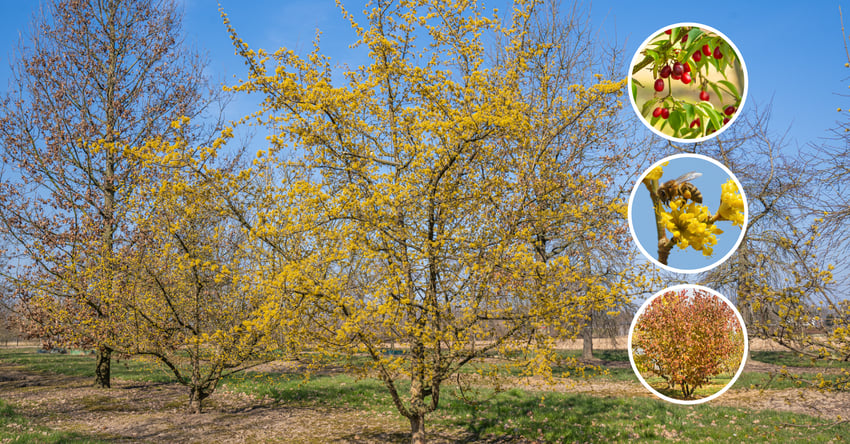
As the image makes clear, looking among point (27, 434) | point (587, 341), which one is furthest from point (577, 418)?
point (587, 341)

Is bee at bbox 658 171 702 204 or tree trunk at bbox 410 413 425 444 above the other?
bee at bbox 658 171 702 204

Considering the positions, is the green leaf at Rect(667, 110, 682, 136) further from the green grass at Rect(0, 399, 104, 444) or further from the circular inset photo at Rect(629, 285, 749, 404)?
the green grass at Rect(0, 399, 104, 444)

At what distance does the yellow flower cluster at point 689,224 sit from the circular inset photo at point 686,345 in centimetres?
222

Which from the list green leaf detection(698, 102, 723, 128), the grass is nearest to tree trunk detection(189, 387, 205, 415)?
the grass

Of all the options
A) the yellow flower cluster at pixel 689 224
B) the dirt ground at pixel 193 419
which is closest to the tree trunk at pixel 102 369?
the dirt ground at pixel 193 419

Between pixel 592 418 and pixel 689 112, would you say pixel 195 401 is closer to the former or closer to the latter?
pixel 592 418

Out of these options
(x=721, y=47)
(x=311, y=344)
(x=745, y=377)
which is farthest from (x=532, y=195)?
(x=745, y=377)

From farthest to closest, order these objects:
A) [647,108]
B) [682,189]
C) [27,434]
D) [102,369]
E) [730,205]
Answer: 1. [102,369]
2. [27,434]
3. [647,108]
4. [730,205]
5. [682,189]

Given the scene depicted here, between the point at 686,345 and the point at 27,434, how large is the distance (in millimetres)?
9087

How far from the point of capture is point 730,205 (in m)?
3.40

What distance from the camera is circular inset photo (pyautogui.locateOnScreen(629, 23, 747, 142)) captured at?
141 inches

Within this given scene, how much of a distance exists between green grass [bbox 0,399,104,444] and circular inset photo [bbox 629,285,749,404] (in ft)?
24.4

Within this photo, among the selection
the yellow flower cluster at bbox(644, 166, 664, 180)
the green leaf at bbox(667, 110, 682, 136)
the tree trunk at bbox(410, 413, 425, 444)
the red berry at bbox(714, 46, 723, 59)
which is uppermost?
the red berry at bbox(714, 46, 723, 59)

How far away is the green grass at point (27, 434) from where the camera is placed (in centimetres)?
673
